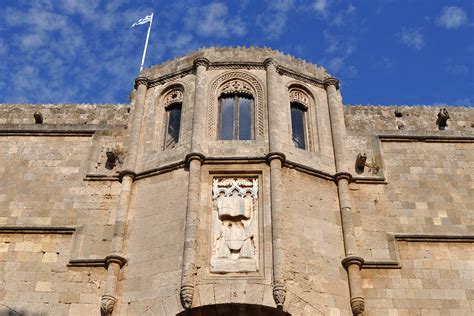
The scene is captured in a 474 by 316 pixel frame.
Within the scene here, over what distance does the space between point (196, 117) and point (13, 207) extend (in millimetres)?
5174

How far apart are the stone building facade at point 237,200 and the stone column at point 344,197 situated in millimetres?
35

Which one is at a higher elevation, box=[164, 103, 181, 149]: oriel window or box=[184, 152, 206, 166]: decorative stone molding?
box=[164, 103, 181, 149]: oriel window

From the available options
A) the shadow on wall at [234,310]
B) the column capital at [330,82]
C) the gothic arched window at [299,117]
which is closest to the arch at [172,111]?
the gothic arched window at [299,117]

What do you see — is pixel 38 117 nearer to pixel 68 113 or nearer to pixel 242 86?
pixel 68 113

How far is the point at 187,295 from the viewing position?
1302cm

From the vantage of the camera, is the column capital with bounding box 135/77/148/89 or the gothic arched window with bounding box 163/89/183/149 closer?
the gothic arched window with bounding box 163/89/183/149

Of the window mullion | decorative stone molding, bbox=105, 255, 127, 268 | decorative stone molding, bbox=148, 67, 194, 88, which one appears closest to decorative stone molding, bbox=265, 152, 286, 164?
the window mullion

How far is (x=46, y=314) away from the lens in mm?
14031

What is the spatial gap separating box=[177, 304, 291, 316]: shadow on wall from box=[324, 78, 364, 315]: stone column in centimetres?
184

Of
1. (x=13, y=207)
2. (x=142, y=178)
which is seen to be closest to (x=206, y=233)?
(x=142, y=178)

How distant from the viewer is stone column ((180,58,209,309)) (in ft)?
43.2

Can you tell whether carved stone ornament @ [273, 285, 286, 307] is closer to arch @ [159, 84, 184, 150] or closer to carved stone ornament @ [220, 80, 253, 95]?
arch @ [159, 84, 184, 150]

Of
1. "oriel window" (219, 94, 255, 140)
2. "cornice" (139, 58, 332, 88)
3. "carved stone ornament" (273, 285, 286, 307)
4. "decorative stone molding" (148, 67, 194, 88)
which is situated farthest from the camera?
"decorative stone molding" (148, 67, 194, 88)

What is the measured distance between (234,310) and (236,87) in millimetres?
6454
